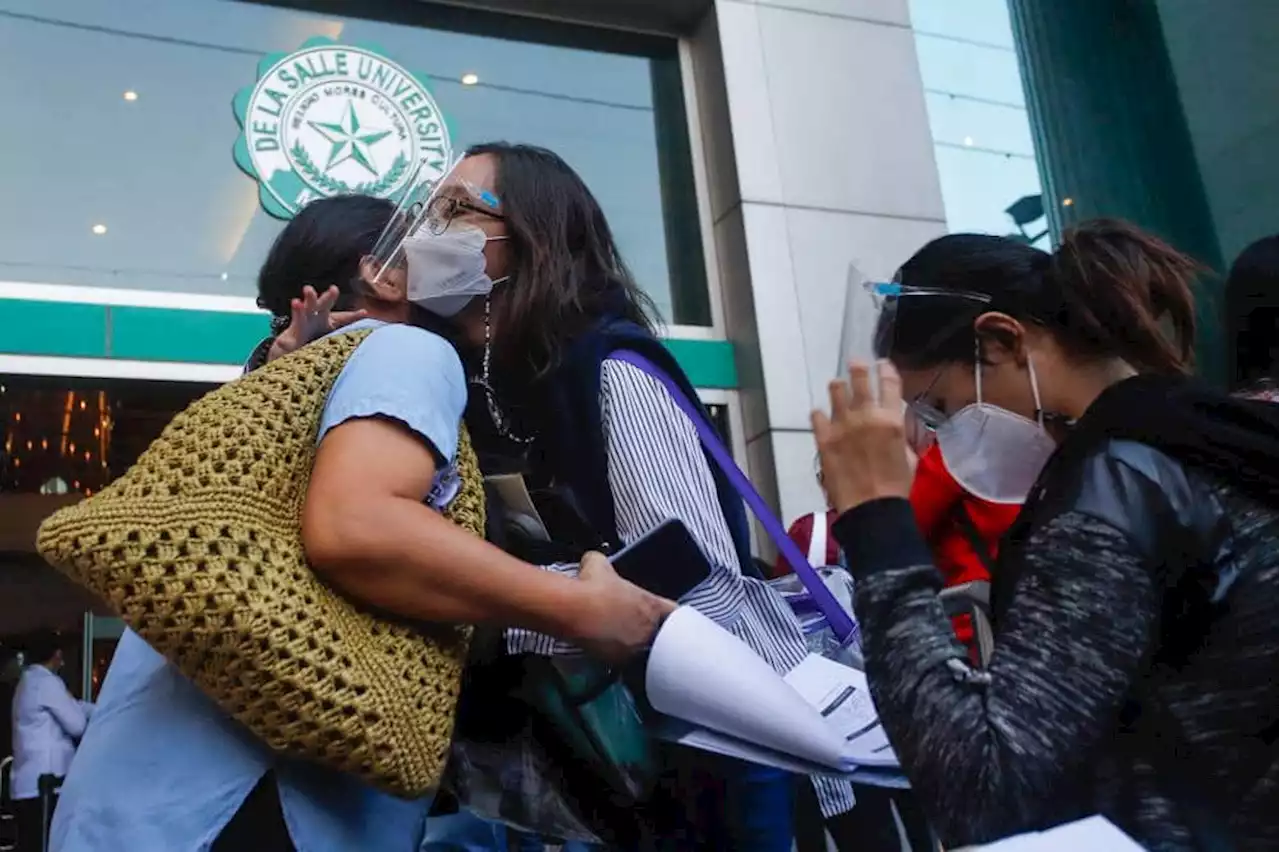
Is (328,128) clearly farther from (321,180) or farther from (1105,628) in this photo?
(1105,628)

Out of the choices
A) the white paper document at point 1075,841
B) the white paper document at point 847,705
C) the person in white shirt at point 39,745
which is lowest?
the person in white shirt at point 39,745

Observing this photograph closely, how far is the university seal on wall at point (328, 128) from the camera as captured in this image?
5.67 m

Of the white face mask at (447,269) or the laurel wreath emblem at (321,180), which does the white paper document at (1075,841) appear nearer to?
the white face mask at (447,269)

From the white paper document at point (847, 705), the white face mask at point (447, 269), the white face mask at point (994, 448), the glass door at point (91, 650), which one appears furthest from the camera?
the glass door at point (91, 650)

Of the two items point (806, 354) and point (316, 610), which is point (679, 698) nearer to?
point (316, 610)

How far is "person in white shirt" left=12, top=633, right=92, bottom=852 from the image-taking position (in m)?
6.73

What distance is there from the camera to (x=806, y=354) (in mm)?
5984

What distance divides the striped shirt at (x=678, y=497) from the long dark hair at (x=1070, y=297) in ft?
1.09

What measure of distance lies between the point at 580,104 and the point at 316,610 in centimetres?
Answer: 581

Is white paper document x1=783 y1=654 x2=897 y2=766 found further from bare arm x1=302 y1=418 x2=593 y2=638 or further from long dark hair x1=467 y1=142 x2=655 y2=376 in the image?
long dark hair x1=467 y1=142 x2=655 y2=376

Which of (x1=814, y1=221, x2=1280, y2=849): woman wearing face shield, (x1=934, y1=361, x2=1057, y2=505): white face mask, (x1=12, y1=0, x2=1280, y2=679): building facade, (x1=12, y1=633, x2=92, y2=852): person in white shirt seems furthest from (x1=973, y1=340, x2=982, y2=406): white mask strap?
(x1=12, y1=633, x2=92, y2=852): person in white shirt

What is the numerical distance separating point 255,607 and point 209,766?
0.23 metres

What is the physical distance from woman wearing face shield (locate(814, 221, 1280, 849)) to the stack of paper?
13 cm

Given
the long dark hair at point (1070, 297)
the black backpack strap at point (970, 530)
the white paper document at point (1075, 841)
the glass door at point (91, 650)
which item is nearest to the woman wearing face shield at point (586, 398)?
the long dark hair at point (1070, 297)
